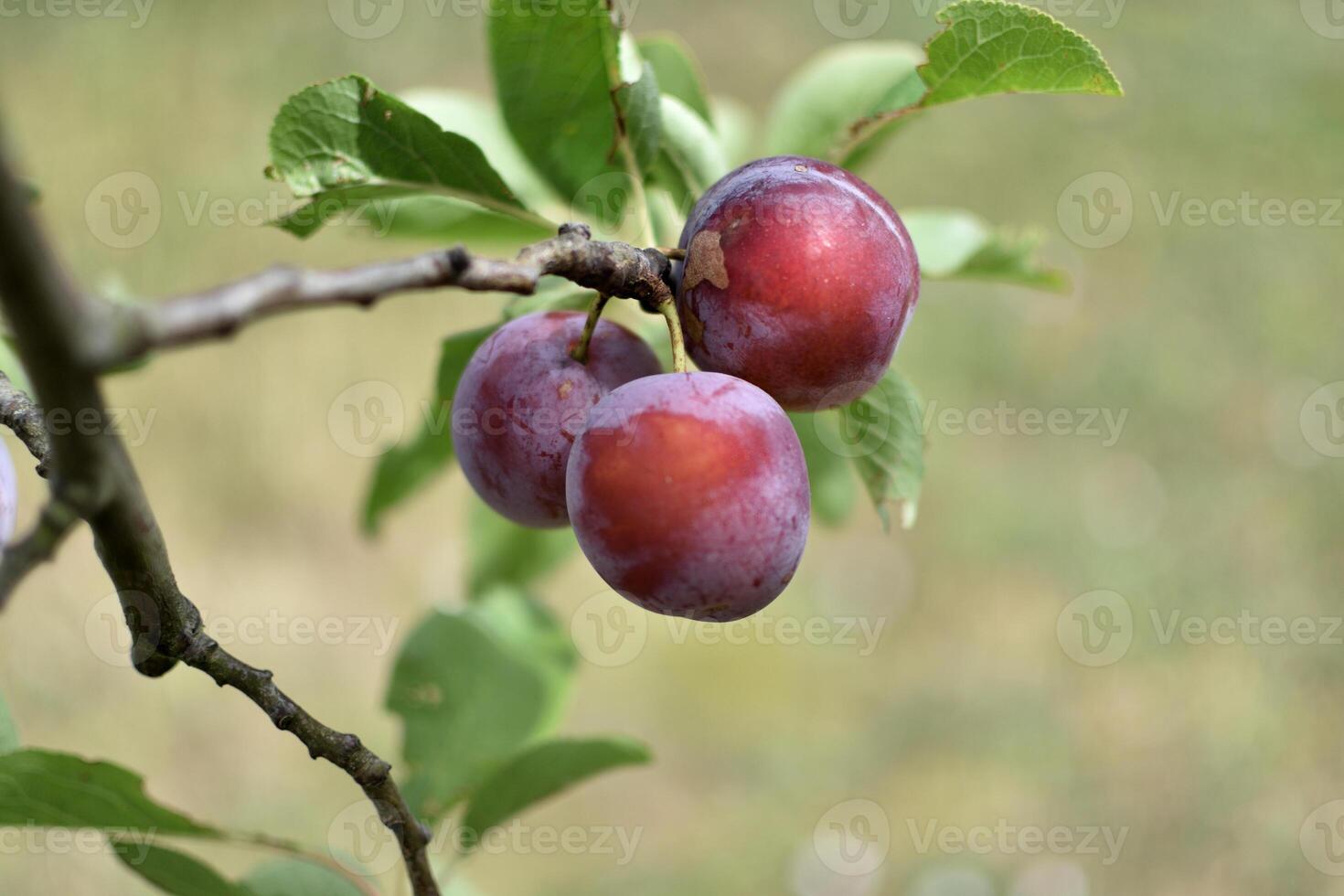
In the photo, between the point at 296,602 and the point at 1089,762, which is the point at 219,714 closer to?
the point at 296,602

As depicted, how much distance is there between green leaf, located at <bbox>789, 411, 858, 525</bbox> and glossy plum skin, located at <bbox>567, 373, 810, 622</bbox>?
1.74ft

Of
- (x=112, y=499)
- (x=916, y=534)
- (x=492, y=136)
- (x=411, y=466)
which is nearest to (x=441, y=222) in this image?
(x=492, y=136)

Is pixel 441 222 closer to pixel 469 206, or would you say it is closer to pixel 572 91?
pixel 469 206

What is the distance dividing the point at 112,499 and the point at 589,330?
1.15ft

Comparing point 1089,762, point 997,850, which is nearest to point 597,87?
point 997,850

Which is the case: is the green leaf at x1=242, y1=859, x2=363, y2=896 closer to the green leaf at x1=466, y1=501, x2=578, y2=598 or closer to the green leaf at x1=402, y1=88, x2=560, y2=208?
the green leaf at x1=466, y1=501, x2=578, y2=598

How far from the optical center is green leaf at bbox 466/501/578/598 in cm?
137

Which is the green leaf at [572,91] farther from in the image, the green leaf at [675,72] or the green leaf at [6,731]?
the green leaf at [6,731]

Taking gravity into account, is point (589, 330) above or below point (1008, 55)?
below

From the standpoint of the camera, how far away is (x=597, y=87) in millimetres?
938

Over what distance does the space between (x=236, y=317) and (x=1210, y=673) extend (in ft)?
10.6

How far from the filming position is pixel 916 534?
11.8ft

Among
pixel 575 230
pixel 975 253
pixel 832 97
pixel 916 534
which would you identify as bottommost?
pixel 575 230

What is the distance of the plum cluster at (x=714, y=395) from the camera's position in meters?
0.66
